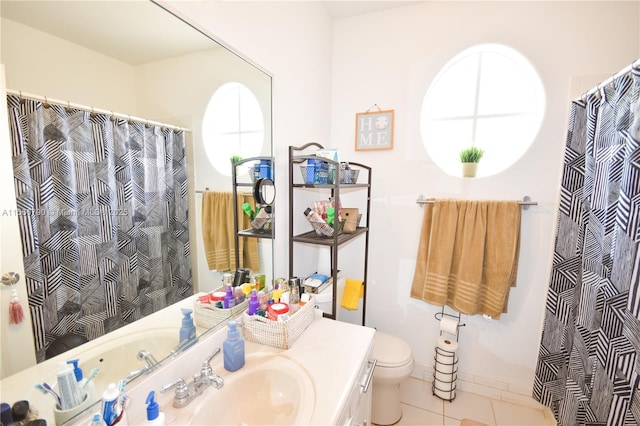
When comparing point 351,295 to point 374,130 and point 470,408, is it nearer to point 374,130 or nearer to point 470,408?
point 470,408

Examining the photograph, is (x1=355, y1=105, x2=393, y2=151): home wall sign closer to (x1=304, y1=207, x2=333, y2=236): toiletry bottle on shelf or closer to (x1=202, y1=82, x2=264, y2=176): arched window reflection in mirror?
(x1=304, y1=207, x2=333, y2=236): toiletry bottle on shelf

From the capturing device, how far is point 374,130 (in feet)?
6.45

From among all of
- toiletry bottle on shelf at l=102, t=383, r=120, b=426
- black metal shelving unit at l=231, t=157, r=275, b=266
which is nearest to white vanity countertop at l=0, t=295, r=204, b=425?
toiletry bottle on shelf at l=102, t=383, r=120, b=426

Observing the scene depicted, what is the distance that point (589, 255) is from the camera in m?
1.21

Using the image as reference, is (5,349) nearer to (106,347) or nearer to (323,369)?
(106,347)

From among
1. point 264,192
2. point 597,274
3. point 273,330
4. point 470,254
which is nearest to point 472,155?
point 470,254

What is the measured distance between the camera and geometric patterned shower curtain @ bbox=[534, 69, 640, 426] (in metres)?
0.93

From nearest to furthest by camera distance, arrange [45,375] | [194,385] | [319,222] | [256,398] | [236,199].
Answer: [45,375] → [194,385] → [256,398] → [236,199] → [319,222]

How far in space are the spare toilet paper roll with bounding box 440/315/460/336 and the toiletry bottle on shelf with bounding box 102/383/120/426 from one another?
5.97 feet

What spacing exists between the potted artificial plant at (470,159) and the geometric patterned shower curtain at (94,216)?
1602mm

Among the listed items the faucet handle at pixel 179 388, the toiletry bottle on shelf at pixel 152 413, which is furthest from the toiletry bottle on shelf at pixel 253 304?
the toiletry bottle on shelf at pixel 152 413

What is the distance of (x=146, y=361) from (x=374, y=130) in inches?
71.2

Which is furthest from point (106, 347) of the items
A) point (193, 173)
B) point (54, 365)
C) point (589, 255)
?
point (589, 255)

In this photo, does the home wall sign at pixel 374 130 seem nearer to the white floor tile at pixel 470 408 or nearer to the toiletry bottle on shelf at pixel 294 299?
the toiletry bottle on shelf at pixel 294 299
